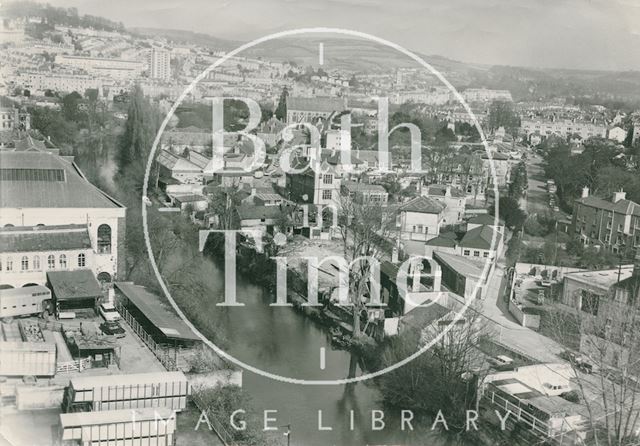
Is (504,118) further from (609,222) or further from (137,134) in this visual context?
(609,222)

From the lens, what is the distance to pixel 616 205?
6938 mm

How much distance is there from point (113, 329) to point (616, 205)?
4874mm

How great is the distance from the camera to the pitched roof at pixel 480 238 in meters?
6.55

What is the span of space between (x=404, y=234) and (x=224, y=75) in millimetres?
17884

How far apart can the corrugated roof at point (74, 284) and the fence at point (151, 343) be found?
22cm

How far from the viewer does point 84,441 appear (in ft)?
9.90

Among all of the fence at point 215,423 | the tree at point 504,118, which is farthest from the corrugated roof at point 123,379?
the tree at point 504,118

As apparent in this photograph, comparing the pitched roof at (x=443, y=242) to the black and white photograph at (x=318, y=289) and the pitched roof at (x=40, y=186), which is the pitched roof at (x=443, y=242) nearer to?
the black and white photograph at (x=318, y=289)

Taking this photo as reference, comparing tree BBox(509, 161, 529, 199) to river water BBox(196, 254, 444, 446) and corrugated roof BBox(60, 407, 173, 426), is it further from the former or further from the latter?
corrugated roof BBox(60, 407, 173, 426)

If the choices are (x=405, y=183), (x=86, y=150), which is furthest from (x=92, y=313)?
(x=86, y=150)

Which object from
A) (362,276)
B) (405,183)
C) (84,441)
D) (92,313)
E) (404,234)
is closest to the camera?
(84,441)

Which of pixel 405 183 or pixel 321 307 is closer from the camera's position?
pixel 321 307

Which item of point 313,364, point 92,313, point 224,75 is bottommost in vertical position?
point 313,364

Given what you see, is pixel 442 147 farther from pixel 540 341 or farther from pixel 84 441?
pixel 84 441
